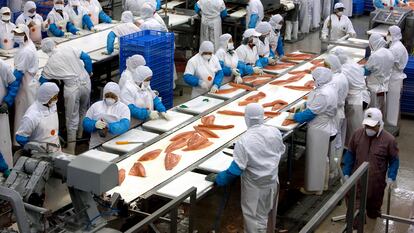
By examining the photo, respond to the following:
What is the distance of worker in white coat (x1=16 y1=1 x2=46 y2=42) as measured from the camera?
9258mm

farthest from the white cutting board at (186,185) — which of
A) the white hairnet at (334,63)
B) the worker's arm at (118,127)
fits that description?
the white hairnet at (334,63)

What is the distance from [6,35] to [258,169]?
4669 mm

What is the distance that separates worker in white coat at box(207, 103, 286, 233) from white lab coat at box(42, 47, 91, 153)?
2.90m

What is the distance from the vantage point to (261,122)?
5.51 m

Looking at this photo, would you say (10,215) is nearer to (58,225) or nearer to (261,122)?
(58,225)

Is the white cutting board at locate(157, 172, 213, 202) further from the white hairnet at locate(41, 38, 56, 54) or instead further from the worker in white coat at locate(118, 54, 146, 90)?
the white hairnet at locate(41, 38, 56, 54)

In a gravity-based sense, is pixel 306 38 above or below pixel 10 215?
below

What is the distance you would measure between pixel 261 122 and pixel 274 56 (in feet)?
12.2

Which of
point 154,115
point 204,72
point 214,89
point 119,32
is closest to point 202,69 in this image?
point 204,72

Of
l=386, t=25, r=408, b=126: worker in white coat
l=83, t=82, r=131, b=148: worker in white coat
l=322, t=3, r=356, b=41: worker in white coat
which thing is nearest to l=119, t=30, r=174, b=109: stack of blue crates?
l=83, t=82, r=131, b=148: worker in white coat

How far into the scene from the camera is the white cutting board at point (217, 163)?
573 cm

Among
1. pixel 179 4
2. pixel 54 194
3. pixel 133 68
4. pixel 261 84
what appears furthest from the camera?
pixel 179 4

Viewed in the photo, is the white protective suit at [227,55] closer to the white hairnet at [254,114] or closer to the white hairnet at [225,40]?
the white hairnet at [225,40]

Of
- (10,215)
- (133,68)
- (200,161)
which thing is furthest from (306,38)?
(10,215)
